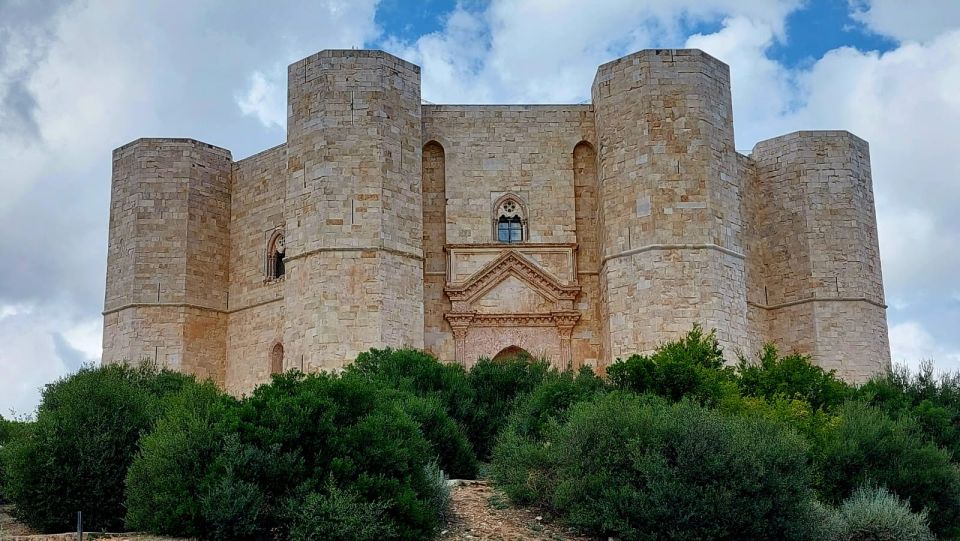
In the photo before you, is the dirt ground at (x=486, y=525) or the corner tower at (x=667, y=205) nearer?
the dirt ground at (x=486, y=525)

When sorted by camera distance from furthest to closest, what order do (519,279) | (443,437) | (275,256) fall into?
(275,256) → (519,279) → (443,437)

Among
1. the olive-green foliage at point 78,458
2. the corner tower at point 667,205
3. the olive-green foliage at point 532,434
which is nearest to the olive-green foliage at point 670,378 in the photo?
the olive-green foliage at point 532,434

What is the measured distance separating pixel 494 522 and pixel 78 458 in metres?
4.99

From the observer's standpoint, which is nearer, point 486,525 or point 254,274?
point 486,525

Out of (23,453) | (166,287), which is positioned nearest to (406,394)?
(23,453)

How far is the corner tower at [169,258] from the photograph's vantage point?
75.0 feet

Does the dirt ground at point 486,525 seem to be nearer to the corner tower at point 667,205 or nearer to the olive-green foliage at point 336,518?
→ the olive-green foliage at point 336,518

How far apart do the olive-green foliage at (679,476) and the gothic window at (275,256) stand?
39.2ft

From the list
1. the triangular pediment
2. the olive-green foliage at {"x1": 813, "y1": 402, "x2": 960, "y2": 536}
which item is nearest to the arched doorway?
the triangular pediment

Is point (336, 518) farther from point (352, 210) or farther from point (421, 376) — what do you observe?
point (352, 210)

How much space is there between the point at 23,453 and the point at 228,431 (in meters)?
3.32

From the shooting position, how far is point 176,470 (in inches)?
440

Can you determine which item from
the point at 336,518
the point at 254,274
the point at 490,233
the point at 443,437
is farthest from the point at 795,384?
the point at 254,274

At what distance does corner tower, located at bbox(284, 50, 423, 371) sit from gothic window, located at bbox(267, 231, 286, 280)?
2.07 meters
